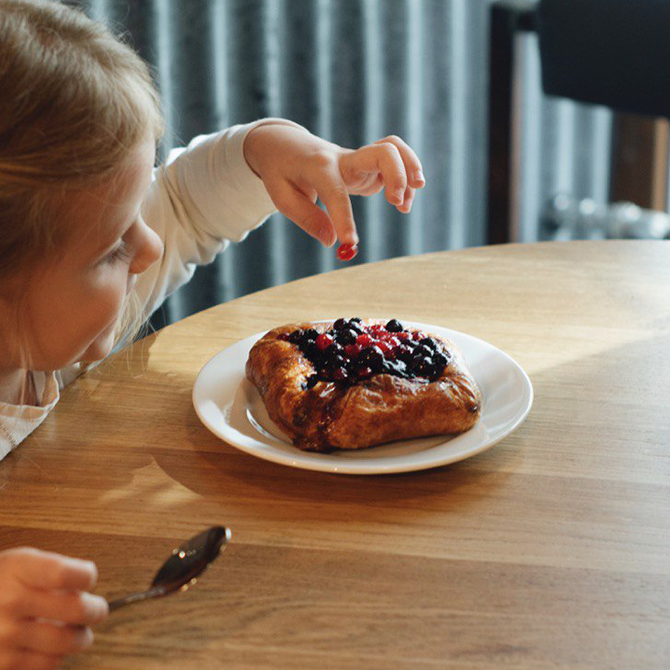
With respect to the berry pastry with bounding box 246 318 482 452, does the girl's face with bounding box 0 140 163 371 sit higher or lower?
higher

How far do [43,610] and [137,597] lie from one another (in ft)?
0.21

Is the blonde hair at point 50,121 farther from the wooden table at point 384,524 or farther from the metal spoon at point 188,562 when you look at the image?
the metal spoon at point 188,562

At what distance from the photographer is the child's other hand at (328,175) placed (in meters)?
0.98

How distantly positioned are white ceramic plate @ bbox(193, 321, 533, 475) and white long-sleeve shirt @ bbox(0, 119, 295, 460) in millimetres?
378

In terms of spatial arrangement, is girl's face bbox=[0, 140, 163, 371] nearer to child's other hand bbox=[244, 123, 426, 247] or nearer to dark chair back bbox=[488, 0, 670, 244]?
child's other hand bbox=[244, 123, 426, 247]

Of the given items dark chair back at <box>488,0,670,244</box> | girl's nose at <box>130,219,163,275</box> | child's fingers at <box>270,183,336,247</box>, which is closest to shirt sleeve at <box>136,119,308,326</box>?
child's fingers at <box>270,183,336,247</box>

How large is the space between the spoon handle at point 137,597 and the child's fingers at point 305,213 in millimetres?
479

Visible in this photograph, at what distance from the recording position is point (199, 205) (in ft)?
4.44

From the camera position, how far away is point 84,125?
0.76 m

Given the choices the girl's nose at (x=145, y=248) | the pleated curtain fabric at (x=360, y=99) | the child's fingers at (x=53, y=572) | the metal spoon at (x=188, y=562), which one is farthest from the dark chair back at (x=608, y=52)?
the child's fingers at (x=53, y=572)

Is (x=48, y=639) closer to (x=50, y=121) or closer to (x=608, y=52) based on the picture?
(x=50, y=121)

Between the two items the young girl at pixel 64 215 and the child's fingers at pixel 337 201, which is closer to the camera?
the young girl at pixel 64 215

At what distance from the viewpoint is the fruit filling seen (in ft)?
2.74

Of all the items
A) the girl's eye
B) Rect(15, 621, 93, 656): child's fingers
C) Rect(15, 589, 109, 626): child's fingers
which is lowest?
Rect(15, 621, 93, 656): child's fingers
